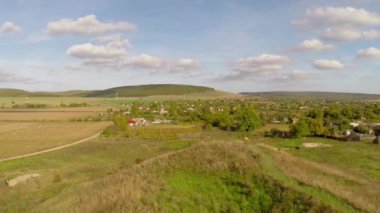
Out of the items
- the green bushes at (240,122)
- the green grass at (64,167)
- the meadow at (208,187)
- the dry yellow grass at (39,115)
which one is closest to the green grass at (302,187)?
the meadow at (208,187)

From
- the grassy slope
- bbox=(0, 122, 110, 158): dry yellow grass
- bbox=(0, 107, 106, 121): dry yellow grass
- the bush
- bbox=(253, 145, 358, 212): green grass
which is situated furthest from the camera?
bbox=(0, 107, 106, 121): dry yellow grass

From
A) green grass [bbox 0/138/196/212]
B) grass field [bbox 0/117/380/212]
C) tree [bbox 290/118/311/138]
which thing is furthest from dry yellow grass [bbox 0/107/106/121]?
grass field [bbox 0/117/380/212]

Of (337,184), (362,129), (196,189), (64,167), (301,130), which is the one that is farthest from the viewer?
(362,129)

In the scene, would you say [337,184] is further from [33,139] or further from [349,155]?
[33,139]

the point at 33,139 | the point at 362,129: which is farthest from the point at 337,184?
the point at 33,139

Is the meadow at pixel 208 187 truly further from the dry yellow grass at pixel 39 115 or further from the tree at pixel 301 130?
the dry yellow grass at pixel 39 115

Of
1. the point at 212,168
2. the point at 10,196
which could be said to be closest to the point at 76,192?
the point at 10,196

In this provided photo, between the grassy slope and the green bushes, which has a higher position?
the grassy slope

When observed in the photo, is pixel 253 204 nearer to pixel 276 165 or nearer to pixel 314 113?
pixel 276 165

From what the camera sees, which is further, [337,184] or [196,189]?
[337,184]

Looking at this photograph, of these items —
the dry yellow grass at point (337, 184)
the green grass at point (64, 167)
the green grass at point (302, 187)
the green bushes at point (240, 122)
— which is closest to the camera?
the green grass at point (302, 187)

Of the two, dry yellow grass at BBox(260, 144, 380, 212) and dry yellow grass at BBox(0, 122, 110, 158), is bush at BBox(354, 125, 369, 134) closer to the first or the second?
dry yellow grass at BBox(260, 144, 380, 212)
